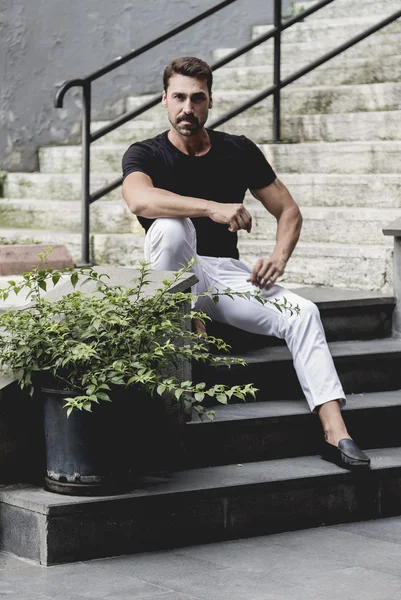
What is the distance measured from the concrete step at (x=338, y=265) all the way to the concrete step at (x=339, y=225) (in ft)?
0.30

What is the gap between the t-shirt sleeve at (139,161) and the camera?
4.91m

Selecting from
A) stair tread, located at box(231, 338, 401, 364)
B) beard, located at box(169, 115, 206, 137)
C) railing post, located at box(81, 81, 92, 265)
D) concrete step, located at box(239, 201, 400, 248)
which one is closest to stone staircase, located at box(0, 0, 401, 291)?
concrete step, located at box(239, 201, 400, 248)

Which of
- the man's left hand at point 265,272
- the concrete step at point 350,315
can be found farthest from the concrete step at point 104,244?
the man's left hand at point 265,272

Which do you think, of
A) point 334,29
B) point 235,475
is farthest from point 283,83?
point 235,475

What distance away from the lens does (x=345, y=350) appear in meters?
5.31

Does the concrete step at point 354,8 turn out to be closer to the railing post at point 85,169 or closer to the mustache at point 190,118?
the railing post at point 85,169

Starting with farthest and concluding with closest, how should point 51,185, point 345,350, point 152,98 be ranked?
1. point 51,185
2. point 152,98
3. point 345,350

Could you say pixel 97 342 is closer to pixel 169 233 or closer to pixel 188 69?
pixel 169 233

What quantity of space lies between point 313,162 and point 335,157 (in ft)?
0.46

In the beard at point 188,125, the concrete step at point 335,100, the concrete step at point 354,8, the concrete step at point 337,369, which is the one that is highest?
the concrete step at point 354,8

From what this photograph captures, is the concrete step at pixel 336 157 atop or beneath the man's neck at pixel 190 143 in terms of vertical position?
atop

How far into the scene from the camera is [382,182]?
21.5 feet

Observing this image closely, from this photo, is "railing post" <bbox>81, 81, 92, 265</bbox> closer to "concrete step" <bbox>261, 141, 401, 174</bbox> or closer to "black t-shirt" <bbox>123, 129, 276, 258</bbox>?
"concrete step" <bbox>261, 141, 401, 174</bbox>

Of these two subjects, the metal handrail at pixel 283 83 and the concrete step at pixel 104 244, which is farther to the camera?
the metal handrail at pixel 283 83
